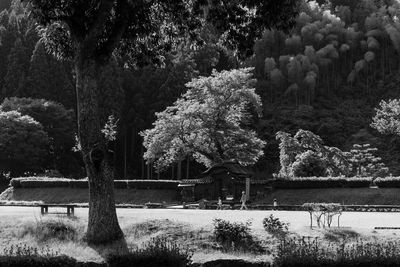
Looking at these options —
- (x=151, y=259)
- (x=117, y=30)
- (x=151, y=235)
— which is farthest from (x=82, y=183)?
(x=151, y=259)

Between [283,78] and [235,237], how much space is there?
220 ft

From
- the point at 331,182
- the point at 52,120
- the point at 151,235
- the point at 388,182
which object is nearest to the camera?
the point at 151,235

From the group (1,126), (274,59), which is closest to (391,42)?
(274,59)

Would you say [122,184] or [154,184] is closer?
[154,184]

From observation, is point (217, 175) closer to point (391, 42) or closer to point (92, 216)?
point (92, 216)

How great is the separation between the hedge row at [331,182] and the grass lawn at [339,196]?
42 centimetres

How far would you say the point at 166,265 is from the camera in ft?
39.9

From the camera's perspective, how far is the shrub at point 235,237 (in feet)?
51.9

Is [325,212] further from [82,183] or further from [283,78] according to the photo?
[283,78]

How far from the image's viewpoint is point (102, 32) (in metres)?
17.4

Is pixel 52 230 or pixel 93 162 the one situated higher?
pixel 93 162

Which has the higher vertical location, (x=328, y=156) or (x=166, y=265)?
(x=328, y=156)

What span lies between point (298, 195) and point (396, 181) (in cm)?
661

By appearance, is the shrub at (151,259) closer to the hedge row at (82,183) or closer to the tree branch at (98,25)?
the tree branch at (98,25)
